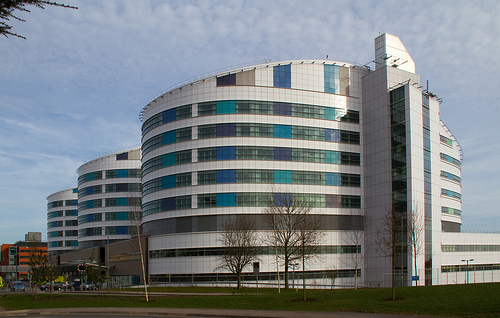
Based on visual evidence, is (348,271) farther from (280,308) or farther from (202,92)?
(280,308)

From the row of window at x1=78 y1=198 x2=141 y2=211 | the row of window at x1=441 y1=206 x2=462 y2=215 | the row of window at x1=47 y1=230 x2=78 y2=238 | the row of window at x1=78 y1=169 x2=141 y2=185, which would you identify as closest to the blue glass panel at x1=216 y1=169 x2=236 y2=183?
the row of window at x1=441 y1=206 x2=462 y2=215

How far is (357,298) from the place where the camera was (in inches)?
1291

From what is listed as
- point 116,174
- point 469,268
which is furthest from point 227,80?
point 116,174

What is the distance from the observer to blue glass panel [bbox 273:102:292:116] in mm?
70625

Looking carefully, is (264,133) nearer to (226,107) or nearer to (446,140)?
(226,107)

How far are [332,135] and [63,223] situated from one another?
106 metres

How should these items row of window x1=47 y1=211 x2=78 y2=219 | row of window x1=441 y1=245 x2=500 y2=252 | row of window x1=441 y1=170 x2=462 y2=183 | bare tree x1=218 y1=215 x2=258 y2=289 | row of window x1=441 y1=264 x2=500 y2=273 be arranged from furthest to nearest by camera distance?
1. row of window x1=47 y1=211 x2=78 y2=219
2. row of window x1=441 y1=170 x2=462 y2=183
3. row of window x1=441 y1=245 x2=500 y2=252
4. row of window x1=441 y1=264 x2=500 y2=273
5. bare tree x1=218 y1=215 x2=258 y2=289

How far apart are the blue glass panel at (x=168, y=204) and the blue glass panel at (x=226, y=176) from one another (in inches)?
329

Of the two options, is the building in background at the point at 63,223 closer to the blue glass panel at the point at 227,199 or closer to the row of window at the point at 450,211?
the blue glass panel at the point at 227,199

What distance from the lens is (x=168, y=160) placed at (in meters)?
73.5

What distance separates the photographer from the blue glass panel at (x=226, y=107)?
70069 millimetres

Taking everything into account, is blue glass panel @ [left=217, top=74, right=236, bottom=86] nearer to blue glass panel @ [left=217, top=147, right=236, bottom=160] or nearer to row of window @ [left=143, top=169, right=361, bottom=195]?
blue glass panel @ [left=217, top=147, right=236, bottom=160]

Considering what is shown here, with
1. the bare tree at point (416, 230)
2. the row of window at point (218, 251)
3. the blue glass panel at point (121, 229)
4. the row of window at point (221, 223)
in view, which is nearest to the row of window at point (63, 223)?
the blue glass panel at point (121, 229)

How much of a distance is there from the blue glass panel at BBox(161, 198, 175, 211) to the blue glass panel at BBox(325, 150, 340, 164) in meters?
23.6
